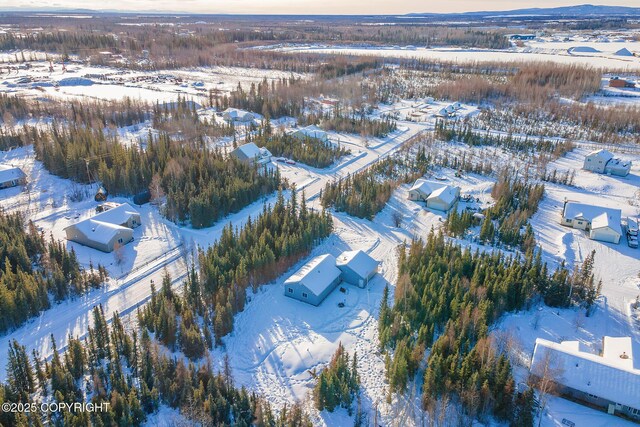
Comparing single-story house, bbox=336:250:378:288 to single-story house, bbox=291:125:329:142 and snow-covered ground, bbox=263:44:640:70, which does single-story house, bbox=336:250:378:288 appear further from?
snow-covered ground, bbox=263:44:640:70

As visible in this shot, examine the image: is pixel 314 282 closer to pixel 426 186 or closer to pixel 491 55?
pixel 426 186

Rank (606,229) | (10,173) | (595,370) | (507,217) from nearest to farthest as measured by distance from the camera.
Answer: (595,370) → (606,229) → (507,217) → (10,173)

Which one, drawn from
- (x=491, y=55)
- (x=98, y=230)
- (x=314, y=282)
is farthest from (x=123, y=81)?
(x=491, y=55)

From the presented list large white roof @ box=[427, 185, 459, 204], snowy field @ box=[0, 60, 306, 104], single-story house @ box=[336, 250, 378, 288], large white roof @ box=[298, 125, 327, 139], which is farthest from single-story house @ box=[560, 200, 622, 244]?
snowy field @ box=[0, 60, 306, 104]

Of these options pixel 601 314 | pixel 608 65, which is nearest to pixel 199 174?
pixel 601 314

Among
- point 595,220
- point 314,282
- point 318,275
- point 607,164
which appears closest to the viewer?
point 314,282

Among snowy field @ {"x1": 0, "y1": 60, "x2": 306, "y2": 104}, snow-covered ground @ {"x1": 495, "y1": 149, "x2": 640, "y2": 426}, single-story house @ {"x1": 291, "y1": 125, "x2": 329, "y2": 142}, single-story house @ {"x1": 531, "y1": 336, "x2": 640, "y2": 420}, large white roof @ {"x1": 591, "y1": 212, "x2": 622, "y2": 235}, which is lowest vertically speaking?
snow-covered ground @ {"x1": 495, "y1": 149, "x2": 640, "y2": 426}

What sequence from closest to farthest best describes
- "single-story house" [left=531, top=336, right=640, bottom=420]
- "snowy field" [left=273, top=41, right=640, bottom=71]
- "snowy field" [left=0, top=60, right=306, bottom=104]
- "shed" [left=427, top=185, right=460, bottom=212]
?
"single-story house" [left=531, top=336, right=640, bottom=420], "shed" [left=427, top=185, right=460, bottom=212], "snowy field" [left=0, top=60, right=306, bottom=104], "snowy field" [left=273, top=41, right=640, bottom=71]
